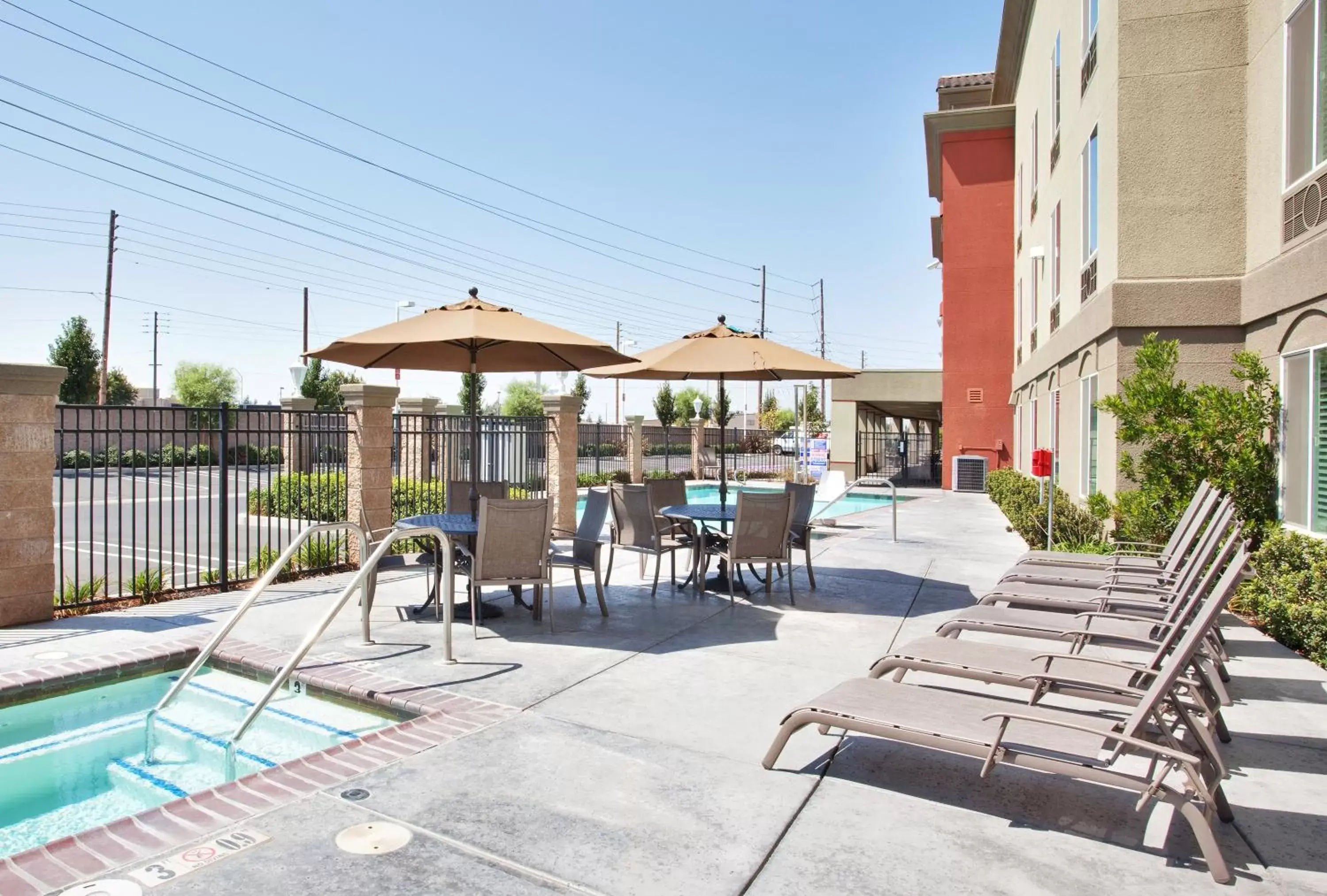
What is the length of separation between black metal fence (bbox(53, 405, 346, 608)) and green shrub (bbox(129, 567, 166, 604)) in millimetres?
13

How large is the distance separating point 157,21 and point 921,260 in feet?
104

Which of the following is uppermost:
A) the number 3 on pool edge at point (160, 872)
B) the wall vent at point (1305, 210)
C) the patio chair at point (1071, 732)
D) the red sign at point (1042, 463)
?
the wall vent at point (1305, 210)

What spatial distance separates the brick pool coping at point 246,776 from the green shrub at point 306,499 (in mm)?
5155

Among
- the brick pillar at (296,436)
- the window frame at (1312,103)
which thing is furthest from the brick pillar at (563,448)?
the window frame at (1312,103)

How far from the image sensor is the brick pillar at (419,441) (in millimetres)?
13820

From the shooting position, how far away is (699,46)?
19.8m

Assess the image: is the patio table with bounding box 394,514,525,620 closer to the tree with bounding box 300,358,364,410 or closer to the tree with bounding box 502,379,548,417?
the tree with bounding box 300,358,364,410

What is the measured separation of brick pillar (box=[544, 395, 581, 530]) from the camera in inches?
545

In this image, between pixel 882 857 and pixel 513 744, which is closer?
pixel 882 857

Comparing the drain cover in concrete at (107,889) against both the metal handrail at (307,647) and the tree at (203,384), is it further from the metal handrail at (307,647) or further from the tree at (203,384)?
the tree at (203,384)

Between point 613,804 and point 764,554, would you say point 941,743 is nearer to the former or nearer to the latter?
point 613,804

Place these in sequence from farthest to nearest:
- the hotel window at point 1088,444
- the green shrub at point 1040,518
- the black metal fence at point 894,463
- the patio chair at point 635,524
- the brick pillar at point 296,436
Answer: the black metal fence at point 894,463
the hotel window at point 1088,444
the green shrub at point 1040,518
the brick pillar at point 296,436
the patio chair at point 635,524

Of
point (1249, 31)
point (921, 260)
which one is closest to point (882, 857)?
point (1249, 31)

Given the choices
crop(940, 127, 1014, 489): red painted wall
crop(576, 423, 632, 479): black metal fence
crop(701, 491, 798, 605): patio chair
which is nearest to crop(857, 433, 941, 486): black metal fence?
crop(940, 127, 1014, 489): red painted wall
